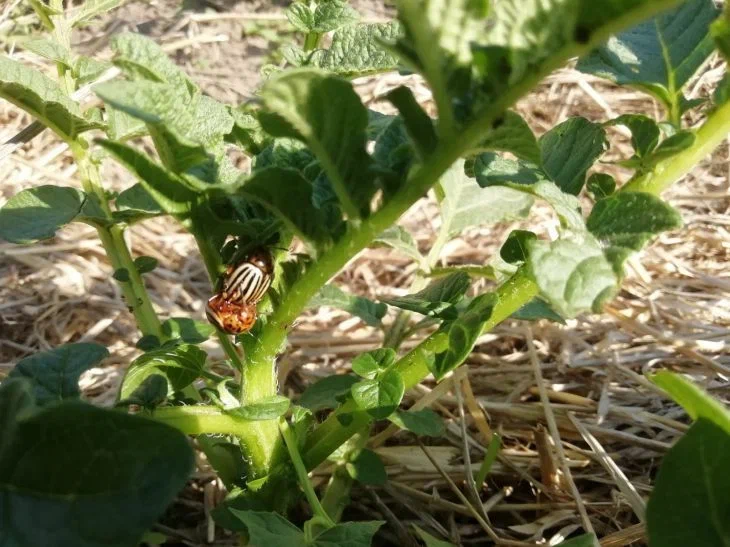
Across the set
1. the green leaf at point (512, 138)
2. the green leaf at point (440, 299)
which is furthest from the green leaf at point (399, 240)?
the green leaf at point (512, 138)

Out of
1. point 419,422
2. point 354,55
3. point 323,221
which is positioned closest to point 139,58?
point 323,221

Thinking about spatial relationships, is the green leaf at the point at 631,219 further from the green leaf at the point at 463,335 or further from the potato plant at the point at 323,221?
the green leaf at the point at 463,335

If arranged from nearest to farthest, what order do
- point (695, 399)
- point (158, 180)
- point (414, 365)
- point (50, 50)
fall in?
point (695, 399), point (158, 180), point (414, 365), point (50, 50)

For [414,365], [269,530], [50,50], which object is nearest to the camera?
[269,530]

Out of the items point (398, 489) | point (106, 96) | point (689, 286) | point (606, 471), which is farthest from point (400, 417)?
point (689, 286)

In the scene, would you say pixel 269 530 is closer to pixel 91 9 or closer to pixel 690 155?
pixel 690 155
